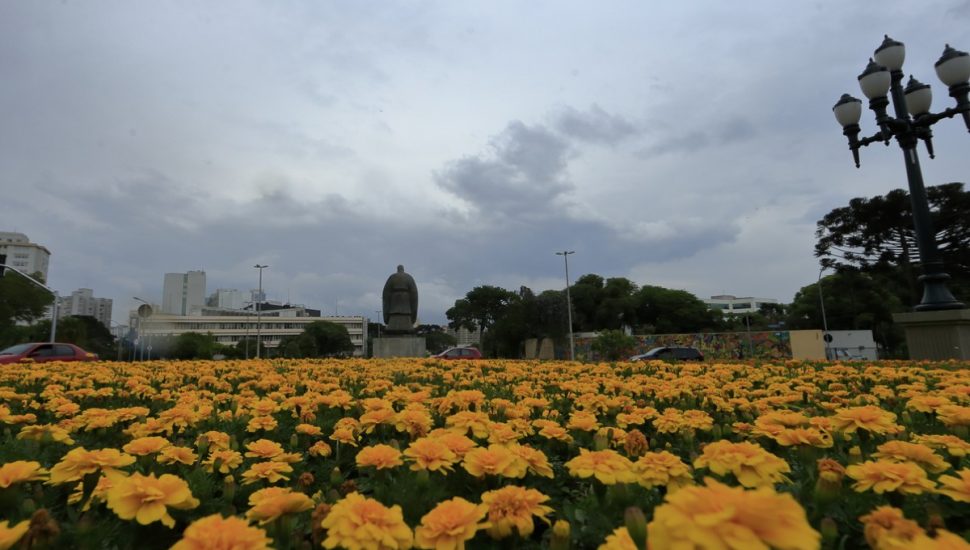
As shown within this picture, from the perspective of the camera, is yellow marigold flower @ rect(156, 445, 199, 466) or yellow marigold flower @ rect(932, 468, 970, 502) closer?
yellow marigold flower @ rect(932, 468, 970, 502)

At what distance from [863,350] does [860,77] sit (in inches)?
1178

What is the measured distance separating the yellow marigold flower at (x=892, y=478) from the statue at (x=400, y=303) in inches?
699

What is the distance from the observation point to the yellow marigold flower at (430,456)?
61.2 inches

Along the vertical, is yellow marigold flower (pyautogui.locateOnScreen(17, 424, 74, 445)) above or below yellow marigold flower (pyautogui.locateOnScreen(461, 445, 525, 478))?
above

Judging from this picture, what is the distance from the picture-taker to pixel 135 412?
262cm

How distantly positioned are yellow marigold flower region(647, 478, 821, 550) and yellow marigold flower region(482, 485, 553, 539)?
1.33 ft

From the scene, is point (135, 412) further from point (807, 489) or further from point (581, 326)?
point (581, 326)

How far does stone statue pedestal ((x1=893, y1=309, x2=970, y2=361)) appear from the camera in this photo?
330 inches

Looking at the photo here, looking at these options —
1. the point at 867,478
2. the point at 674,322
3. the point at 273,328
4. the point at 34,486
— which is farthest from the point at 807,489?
the point at 273,328

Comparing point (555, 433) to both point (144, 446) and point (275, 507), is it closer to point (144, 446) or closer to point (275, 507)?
point (275, 507)

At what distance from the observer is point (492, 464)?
1.54 meters

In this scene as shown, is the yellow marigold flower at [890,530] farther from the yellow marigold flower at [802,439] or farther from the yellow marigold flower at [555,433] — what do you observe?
the yellow marigold flower at [555,433]

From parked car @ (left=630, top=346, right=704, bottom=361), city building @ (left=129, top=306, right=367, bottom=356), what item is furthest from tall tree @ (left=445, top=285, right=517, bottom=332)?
parked car @ (left=630, top=346, right=704, bottom=361)

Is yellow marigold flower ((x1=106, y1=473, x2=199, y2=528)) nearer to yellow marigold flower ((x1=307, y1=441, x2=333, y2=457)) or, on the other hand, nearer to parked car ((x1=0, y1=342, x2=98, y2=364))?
yellow marigold flower ((x1=307, y1=441, x2=333, y2=457))
